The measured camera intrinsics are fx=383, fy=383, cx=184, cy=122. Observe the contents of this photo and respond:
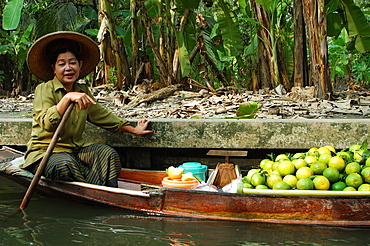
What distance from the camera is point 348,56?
943cm

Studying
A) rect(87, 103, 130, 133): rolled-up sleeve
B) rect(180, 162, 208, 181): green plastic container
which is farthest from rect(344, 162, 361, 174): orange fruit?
rect(87, 103, 130, 133): rolled-up sleeve

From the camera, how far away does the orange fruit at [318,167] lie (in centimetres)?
264

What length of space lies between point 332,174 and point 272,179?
40 centimetres

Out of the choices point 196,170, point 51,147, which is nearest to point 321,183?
point 196,170

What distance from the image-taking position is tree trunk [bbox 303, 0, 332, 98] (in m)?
4.86

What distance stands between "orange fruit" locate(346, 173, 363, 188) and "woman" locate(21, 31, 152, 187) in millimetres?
1728

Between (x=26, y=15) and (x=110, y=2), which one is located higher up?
(x=26, y=15)

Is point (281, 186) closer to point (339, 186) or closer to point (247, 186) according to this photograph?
point (247, 186)

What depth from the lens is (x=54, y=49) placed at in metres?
3.11

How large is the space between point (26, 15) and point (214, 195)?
11241 mm

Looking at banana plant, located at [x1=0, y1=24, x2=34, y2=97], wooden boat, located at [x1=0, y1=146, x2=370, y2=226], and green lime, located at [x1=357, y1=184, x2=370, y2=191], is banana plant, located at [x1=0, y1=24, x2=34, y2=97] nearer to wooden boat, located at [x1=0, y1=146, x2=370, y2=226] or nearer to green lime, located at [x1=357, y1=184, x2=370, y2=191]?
Answer: wooden boat, located at [x1=0, y1=146, x2=370, y2=226]

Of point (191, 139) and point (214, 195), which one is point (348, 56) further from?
point (214, 195)

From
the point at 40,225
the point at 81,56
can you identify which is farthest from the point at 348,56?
the point at 40,225

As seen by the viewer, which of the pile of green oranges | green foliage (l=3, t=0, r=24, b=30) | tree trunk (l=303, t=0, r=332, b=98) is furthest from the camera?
green foliage (l=3, t=0, r=24, b=30)
